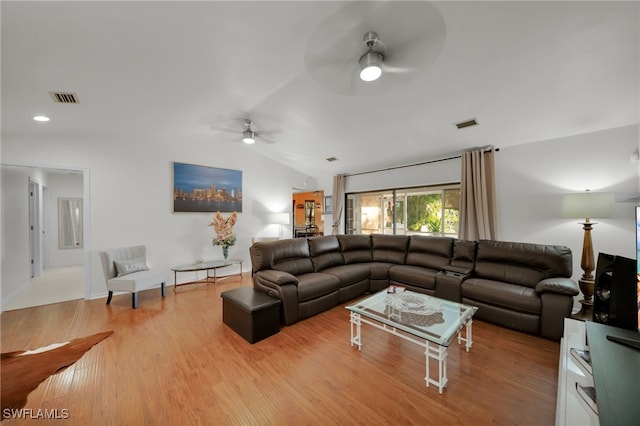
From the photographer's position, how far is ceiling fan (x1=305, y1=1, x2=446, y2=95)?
1.76 meters

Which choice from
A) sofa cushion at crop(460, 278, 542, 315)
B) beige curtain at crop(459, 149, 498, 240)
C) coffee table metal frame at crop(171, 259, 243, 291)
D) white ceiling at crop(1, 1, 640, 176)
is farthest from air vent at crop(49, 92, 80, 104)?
beige curtain at crop(459, 149, 498, 240)

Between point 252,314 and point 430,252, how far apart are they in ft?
9.76

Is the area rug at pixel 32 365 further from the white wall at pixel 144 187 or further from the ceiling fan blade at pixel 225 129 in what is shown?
the ceiling fan blade at pixel 225 129

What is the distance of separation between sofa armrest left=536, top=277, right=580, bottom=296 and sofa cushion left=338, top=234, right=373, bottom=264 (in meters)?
2.38

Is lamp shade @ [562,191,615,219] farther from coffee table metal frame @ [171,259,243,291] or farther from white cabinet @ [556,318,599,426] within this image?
coffee table metal frame @ [171,259,243,291]

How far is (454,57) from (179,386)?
3758mm

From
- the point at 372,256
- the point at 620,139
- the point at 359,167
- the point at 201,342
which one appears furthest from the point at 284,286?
the point at 620,139

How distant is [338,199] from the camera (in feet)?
19.7

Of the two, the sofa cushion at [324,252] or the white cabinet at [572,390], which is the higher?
the sofa cushion at [324,252]

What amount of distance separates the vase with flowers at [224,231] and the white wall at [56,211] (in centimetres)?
427

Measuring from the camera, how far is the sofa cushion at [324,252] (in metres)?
3.76

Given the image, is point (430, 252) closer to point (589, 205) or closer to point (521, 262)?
point (521, 262)

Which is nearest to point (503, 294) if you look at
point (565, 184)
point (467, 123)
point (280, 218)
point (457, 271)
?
point (457, 271)

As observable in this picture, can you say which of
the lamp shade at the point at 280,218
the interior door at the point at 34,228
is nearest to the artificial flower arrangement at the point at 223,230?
A: the lamp shade at the point at 280,218
